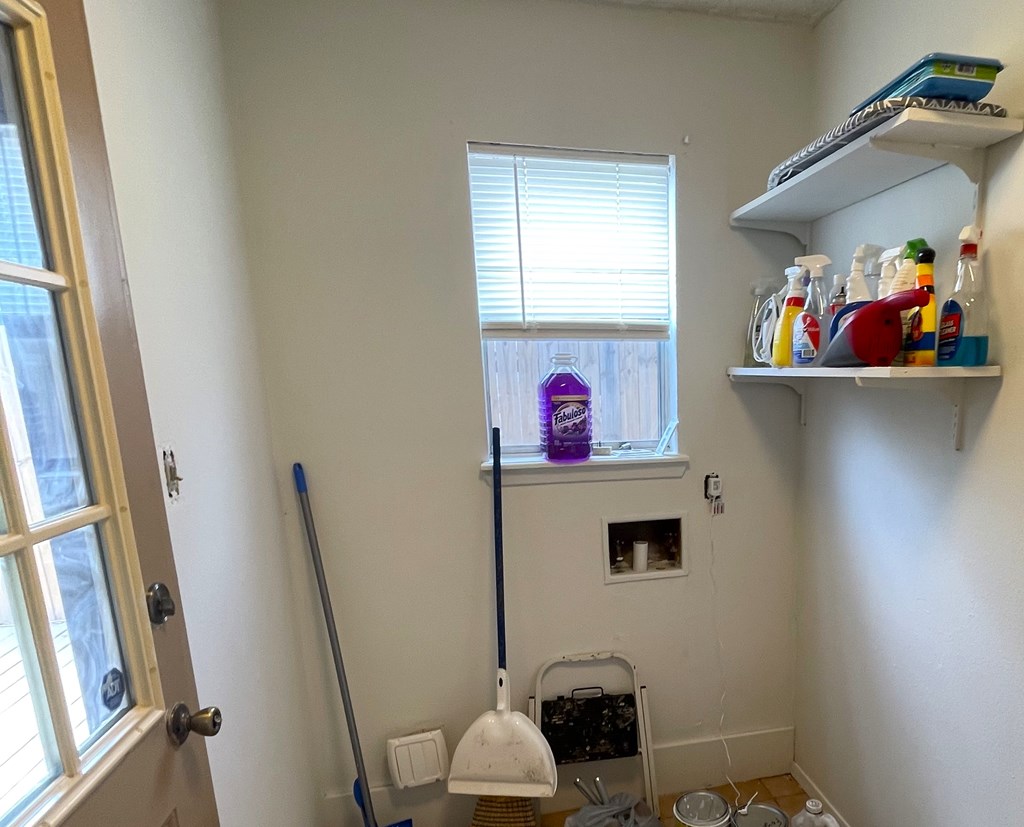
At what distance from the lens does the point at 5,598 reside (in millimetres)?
494

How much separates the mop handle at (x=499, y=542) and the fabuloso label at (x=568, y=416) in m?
0.18

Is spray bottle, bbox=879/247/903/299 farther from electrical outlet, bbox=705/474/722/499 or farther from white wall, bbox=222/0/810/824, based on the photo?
electrical outlet, bbox=705/474/722/499

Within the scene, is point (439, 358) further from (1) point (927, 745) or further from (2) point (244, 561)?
(1) point (927, 745)

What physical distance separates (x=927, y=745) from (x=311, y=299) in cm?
193

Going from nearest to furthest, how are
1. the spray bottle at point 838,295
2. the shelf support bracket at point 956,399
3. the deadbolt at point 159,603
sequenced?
the deadbolt at point 159,603 < the shelf support bracket at point 956,399 < the spray bottle at point 838,295

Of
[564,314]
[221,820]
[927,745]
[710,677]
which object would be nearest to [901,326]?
[564,314]

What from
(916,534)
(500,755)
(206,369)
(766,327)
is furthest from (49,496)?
(916,534)

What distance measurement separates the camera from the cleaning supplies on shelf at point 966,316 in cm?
96

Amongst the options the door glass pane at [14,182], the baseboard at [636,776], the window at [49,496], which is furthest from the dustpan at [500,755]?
the door glass pane at [14,182]

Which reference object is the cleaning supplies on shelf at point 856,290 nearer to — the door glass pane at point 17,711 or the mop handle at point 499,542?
the mop handle at point 499,542

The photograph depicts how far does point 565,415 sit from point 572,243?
0.52m

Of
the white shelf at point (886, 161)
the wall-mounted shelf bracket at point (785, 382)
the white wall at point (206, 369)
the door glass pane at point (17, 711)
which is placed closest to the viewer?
the door glass pane at point (17, 711)

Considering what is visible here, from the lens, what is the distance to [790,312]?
1.24 m

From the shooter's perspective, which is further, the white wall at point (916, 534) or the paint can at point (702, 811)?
the paint can at point (702, 811)
